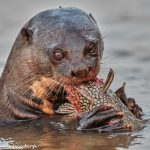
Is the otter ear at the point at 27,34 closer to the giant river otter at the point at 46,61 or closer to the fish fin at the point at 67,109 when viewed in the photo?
the giant river otter at the point at 46,61

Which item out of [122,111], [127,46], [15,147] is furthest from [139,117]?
[127,46]

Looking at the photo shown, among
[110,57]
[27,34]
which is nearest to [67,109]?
[27,34]

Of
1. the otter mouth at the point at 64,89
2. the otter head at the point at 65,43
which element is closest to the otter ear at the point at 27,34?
the otter head at the point at 65,43

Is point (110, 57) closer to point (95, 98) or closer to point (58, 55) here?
point (58, 55)

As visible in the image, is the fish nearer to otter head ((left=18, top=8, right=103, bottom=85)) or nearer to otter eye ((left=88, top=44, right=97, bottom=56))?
otter head ((left=18, top=8, right=103, bottom=85))

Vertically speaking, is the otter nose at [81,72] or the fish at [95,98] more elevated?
the otter nose at [81,72]

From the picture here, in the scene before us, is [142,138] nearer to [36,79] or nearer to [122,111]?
[122,111]
